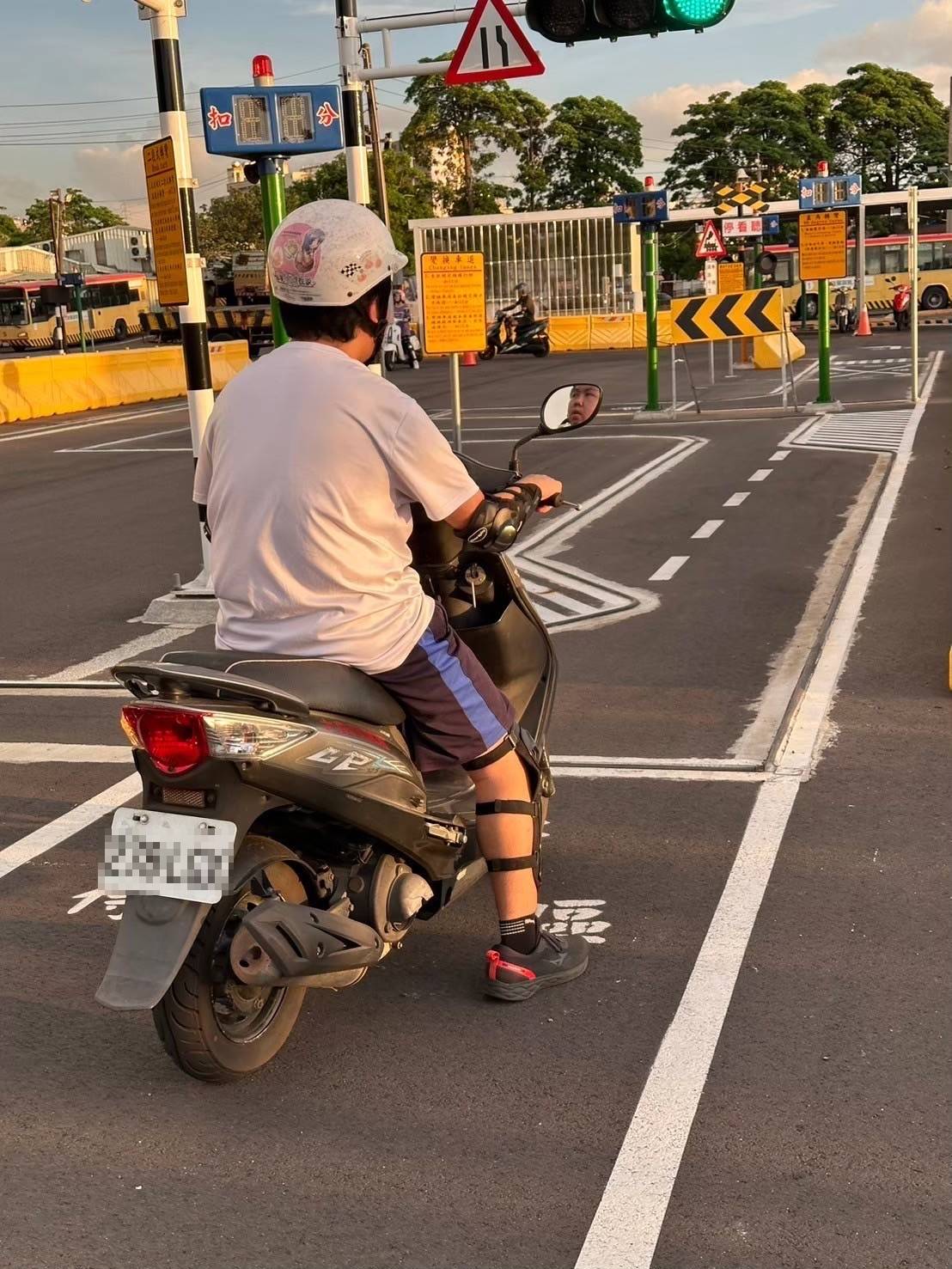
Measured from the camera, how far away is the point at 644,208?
64.2 ft

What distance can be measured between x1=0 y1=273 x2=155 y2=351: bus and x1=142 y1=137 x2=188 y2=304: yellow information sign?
56.2 m

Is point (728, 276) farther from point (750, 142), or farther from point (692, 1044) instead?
point (750, 142)

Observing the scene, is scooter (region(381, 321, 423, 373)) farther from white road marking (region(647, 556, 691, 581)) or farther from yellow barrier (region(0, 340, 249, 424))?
white road marking (region(647, 556, 691, 581))

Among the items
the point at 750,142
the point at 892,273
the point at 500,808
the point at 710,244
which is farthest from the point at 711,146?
the point at 500,808

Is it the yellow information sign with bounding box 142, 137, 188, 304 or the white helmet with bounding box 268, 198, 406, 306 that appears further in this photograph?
the yellow information sign with bounding box 142, 137, 188, 304

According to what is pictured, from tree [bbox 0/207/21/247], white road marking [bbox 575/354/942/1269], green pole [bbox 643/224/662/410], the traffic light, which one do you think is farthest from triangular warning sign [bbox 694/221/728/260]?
tree [bbox 0/207/21/247]

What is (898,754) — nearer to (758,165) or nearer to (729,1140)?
(729,1140)

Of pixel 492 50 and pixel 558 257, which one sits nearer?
pixel 492 50

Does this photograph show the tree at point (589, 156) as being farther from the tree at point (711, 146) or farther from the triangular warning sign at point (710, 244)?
the triangular warning sign at point (710, 244)

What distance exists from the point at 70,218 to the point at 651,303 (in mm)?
109426

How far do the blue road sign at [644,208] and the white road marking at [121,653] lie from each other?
12.4 metres

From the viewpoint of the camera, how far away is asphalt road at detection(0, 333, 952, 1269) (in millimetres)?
2924

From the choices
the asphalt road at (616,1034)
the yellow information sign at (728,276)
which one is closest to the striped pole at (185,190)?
Result: the asphalt road at (616,1034)

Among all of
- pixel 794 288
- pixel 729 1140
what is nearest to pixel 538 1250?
pixel 729 1140
